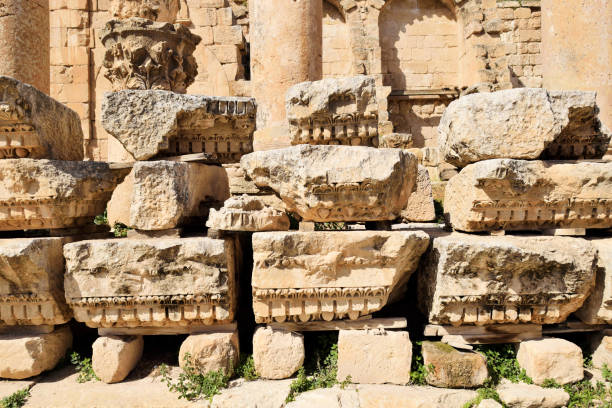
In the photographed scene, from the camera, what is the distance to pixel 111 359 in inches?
110

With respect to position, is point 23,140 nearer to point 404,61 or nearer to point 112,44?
point 112,44

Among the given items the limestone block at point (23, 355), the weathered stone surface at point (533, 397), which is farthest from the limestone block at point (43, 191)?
the weathered stone surface at point (533, 397)

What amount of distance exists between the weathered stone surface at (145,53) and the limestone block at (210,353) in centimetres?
380

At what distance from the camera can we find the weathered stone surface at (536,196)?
274cm

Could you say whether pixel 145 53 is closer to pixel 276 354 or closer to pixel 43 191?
pixel 43 191

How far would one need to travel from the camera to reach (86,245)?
2.72m

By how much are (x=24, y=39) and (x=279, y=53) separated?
3.39 metres

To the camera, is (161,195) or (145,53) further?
(145,53)

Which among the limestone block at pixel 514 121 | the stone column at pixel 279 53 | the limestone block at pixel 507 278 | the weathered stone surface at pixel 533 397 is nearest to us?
the weathered stone surface at pixel 533 397

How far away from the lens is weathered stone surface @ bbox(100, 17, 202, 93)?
5.21m

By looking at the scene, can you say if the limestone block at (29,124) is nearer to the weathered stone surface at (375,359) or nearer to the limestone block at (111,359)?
the limestone block at (111,359)

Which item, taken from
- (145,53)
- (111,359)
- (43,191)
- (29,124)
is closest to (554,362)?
(111,359)

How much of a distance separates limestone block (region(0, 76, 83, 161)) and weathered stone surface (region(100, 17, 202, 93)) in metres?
2.36

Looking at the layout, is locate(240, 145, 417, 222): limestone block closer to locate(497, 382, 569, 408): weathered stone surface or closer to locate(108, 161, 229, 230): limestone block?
locate(108, 161, 229, 230): limestone block
